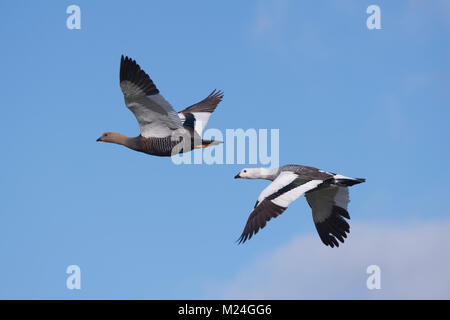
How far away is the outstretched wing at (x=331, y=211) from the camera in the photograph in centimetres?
1438

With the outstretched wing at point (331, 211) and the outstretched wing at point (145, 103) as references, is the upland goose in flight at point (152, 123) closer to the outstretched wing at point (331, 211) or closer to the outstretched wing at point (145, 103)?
the outstretched wing at point (145, 103)

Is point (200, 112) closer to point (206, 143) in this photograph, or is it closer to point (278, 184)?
point (206, 143)

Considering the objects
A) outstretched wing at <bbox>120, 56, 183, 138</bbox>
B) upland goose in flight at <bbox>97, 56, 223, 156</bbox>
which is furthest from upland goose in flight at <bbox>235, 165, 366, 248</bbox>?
outstretched wing at <bbox>120, 56, 183, 138</bbox>

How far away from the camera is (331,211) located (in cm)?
1452

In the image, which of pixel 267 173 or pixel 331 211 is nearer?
pixel 331 211

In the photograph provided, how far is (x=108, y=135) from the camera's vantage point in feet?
52.4

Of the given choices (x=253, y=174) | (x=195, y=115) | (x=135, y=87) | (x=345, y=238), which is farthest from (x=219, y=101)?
(x=345, y=238)

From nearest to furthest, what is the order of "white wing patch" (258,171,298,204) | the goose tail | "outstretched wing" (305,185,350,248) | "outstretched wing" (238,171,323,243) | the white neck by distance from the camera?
"outstretched wing" (238,171,323,243), "white wing patch" (258,171,298,204), "outstretched wing" (305,185,350,248), the white neck, the goose tail

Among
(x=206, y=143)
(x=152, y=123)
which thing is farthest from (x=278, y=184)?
(x=152, y=123)

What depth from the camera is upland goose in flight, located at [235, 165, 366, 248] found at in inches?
465

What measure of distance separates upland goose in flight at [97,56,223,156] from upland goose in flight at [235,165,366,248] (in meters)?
1.68

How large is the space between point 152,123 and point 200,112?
9.01 ft

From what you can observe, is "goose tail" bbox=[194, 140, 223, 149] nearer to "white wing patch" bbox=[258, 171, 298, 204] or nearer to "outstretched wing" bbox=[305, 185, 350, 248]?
"white wing patch" bbox=[258, 171, 298, 204]

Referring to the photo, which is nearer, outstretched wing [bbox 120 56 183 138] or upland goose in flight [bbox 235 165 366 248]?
upland goose in flight [bbox 235 165 366 248]
